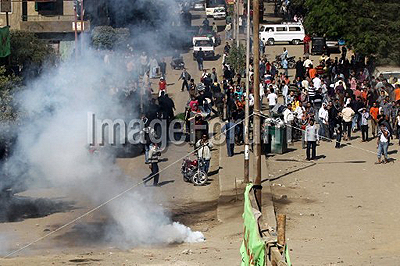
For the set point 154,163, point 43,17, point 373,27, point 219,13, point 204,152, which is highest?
point 219,13

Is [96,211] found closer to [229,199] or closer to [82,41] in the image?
[229,199]

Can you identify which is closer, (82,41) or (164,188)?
(164,188)

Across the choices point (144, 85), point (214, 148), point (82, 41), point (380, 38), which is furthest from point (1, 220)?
point (380, 38)

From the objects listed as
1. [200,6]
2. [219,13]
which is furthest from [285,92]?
[219,13]

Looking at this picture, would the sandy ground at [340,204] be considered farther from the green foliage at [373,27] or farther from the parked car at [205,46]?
the parked car at [205,46]

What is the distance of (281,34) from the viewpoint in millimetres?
54156

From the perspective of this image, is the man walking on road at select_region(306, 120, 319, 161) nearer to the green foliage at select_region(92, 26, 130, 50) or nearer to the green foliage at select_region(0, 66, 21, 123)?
the green foliage at select_region(0, 66, 21, 123)

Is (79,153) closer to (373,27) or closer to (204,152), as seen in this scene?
(204,152)

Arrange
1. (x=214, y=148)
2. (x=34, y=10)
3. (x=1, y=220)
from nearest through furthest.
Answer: (x=1, y=220) → (x=214, y=148) → (x=34, y=10)

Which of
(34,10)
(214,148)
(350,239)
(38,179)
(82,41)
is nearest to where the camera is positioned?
(350,239)

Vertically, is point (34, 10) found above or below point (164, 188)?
above

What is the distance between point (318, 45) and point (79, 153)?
2355 cm

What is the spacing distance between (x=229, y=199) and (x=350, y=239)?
4.83 metres

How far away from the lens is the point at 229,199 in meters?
23.8
